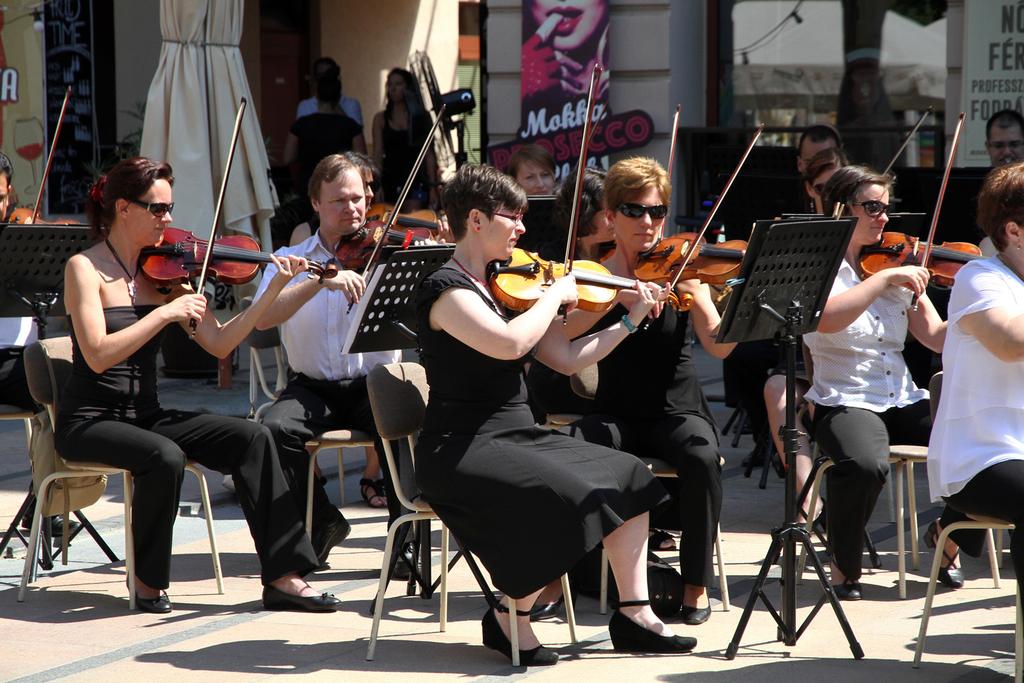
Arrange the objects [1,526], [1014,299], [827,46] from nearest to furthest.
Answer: [1014,299] < [1,526] < [827,46]

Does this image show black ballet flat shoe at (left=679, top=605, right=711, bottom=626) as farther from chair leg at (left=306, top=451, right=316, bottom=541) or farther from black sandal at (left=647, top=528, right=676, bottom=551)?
chair leg at (left=306, top=451, right=316, bottom=541)

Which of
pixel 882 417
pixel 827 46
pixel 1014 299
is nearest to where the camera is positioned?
pixel 1014 299

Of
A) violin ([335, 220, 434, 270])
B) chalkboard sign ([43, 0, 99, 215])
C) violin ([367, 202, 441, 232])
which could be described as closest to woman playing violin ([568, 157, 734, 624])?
violin ([335, 220, 434, 270])

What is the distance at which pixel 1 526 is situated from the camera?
5.64m

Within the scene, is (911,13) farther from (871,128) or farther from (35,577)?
(35,577)

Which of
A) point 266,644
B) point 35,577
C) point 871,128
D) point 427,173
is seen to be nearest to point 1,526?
point 35,577

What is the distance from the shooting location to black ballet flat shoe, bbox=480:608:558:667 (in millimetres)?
4055

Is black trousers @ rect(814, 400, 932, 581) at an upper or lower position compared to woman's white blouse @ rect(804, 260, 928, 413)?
lower

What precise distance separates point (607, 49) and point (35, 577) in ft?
17.8

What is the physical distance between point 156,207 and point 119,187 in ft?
0.44

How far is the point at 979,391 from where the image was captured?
150 inches

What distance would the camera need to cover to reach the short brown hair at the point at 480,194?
4.07 m

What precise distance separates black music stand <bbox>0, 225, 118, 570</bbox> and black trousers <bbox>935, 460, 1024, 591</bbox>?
2.97 meters

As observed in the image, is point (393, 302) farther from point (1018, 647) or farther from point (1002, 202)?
point (1018, 647)
